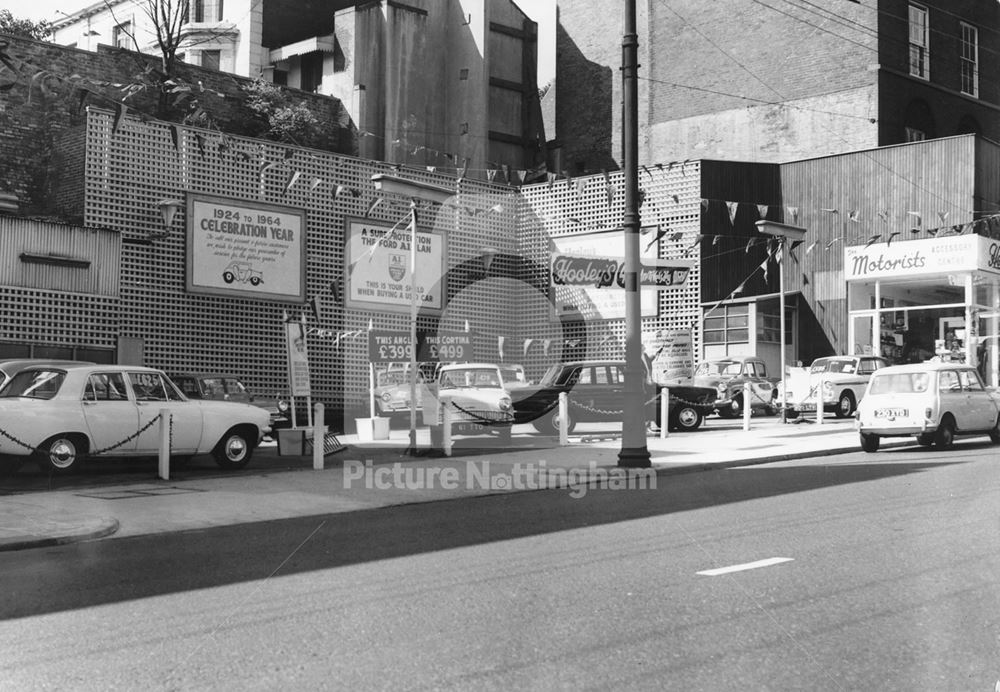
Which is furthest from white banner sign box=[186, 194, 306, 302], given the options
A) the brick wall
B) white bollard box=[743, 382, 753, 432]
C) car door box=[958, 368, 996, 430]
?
car door box=[958, 368, 996, 430]

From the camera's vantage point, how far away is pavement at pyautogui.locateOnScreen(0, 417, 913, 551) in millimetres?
11781

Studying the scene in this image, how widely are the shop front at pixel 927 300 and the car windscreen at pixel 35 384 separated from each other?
24.8 meters

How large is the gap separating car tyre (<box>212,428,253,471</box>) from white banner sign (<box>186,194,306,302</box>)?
1110 cm

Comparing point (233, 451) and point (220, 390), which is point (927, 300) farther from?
point (233, 451)

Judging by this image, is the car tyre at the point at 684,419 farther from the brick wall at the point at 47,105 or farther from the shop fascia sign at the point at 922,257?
the brick wall at the point at 47,105

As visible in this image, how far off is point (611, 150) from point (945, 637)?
4213cm

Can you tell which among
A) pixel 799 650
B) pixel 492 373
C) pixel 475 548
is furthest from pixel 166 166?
pixel 799 650

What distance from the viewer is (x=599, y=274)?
35.6m

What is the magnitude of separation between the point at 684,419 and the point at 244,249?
12161mm

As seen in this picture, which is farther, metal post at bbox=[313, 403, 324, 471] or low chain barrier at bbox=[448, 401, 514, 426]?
low chain barrier at bbox=[448, 401, 514, 426]

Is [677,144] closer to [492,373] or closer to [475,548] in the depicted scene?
[492,373]

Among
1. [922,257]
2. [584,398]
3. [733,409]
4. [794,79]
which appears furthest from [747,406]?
[794,79]

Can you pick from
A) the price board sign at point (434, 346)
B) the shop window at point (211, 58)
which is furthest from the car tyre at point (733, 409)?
the shop window at point (211, 58)

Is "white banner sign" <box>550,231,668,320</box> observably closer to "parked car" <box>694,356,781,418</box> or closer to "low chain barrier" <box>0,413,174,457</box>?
"parked car" <box>694,356,781,418</box>
